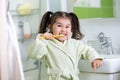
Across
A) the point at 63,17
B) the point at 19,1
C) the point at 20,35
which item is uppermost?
the point at 19,1

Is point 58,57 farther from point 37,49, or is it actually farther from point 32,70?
point 32,70

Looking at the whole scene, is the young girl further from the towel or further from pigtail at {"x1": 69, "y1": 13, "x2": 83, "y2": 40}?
the towel

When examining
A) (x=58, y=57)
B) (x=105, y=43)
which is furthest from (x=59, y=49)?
(x=105, y=43)

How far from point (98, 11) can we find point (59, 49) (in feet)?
2.23

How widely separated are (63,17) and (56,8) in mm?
367

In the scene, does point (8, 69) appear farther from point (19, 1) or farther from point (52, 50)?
point (19, 1)

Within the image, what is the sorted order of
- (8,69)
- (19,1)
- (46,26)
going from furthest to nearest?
1. (19,1)
2. (46,26)
3. (8,69)

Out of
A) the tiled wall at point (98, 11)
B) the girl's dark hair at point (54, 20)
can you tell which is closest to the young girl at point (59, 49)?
the girl's dark hair at point (54, 20)

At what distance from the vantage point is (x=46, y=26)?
141 centimetres

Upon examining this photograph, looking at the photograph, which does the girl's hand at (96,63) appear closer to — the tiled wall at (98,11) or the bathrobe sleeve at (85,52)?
the bathrobe sleeve at (85,52)

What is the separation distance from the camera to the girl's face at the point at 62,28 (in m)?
1.32

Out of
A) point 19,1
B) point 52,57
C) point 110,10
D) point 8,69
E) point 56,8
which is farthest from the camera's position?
point 110,10

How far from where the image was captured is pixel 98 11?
188cm

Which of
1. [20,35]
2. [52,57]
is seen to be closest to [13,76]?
[52,57]
